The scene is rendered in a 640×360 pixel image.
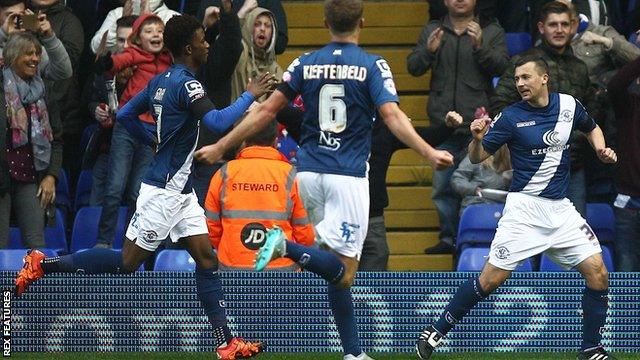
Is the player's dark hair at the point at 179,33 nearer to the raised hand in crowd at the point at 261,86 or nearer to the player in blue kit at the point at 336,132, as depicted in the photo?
A: the raised hand in crowd at the point at 261,86

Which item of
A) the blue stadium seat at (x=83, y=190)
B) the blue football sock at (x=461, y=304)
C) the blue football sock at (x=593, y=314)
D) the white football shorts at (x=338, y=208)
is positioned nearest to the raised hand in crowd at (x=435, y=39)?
the blue stadium seat at (x=83, y=190)

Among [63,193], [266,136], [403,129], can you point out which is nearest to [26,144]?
[63,193]

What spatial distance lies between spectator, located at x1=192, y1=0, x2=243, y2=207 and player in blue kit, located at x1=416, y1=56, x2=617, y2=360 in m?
2.79

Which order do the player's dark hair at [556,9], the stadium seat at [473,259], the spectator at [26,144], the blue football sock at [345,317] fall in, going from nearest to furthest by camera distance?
the blue football sock at [345,317], the stadium seat at [473,259], the spectator at [26,144], the player's dark hair at [556,9]

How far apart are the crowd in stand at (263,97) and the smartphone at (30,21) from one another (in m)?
0.01

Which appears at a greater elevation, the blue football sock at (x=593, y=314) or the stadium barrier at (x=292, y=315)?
the blue football sock at (x=593, y=314)

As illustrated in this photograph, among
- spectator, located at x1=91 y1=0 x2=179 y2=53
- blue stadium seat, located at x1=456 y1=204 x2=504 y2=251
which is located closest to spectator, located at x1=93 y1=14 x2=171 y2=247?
spectator, located at x1=91 y1=0 x2=179 y2=53

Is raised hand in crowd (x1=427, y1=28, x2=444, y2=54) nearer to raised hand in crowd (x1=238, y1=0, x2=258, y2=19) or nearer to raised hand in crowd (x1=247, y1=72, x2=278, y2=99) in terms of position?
raised hand in crowd (x1=238, y1=0, x2=258, y2=19)

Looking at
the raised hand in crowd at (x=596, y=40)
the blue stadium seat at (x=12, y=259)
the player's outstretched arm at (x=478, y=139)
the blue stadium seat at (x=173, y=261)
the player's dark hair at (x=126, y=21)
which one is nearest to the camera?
the player's outstretched arm at (x=478, y=139)

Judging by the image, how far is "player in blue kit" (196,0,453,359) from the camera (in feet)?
28.8

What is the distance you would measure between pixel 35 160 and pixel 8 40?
1.03 meters

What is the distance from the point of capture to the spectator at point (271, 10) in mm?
12922

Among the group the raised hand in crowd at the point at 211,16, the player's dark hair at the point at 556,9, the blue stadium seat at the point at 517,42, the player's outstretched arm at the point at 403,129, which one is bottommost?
the blue stadium seat at the point at 517,42

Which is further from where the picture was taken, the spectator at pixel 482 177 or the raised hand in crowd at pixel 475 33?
the raised hand in crowd at pixel 475 33
